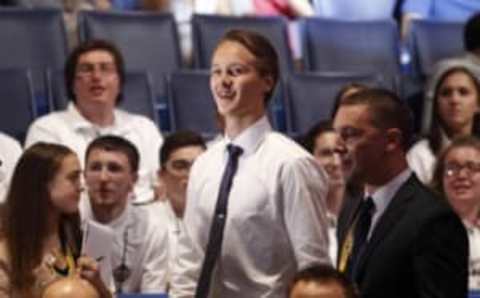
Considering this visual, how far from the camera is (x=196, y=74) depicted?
7207mm

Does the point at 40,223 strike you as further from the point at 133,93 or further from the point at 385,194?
the point at 133,93

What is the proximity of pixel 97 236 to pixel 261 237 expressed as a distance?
0.89 metres

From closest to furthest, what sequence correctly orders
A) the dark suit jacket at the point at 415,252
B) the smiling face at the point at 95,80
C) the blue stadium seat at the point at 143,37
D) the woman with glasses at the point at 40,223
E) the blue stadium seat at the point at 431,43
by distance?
the dark suit jacket at the point at 415,252, the woman with glasses at the point at 40,223, the smiling face at the point at 95,80, the blue stadium seat at the point at 143,37, the blue stadium seat at the point at 431,43

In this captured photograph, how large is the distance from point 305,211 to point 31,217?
3.62 ft

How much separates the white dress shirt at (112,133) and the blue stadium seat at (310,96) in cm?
93

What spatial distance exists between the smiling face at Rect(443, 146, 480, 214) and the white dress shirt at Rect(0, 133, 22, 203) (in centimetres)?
154

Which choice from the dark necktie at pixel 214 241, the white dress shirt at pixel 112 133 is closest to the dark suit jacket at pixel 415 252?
the dark necktie at pixel 214 241

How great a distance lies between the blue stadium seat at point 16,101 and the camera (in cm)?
677

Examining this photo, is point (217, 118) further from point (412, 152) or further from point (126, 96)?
Answer: point (412, 152)

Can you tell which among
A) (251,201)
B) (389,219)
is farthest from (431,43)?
(389,219)

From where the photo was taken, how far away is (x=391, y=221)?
3.98 meters

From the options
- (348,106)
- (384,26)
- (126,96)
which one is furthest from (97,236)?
(384,26)

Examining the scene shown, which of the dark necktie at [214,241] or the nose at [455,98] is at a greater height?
the dark necktie at [214,241]

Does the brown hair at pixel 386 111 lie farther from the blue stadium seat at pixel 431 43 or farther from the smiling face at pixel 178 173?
the blue stadium seat at pixel 431 43
